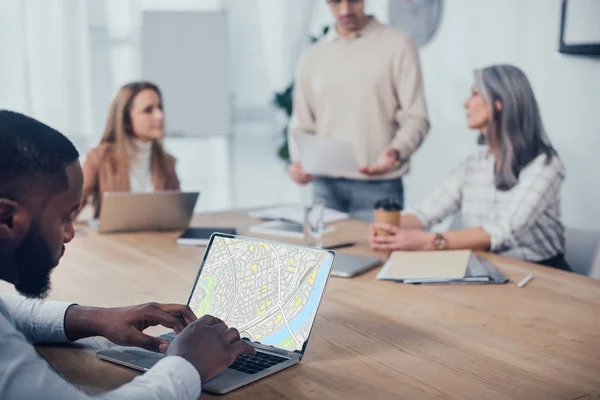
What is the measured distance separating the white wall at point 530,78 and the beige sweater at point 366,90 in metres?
0.73

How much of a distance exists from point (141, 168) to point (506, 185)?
1486 millimetres

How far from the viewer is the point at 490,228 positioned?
2.19 metres

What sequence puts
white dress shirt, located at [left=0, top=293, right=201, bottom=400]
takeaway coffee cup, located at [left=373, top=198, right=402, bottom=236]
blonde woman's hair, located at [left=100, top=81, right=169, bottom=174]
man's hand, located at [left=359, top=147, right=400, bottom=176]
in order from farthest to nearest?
man's hand, located at [left=359, top=147, right=400, bottom=176] → blonde woman's hair, located at [left=100, top=81, right=169, bottom=174] → takeaway coffee cup, located at [left=373, top=198, right=402, bottom=236] → white dress shirt, located at [left=0, top=293, right=201, bottom=400]

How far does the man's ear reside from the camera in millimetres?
949

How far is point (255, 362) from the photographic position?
121 centimetres

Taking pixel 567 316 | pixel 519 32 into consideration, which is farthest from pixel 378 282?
pixel 519 32

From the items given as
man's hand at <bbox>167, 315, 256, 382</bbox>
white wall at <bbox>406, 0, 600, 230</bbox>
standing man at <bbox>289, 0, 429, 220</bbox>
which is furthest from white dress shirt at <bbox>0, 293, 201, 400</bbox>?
white wall at <bbox>406, 0, 600, 230</bbox>

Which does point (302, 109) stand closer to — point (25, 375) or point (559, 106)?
point (559, 106)

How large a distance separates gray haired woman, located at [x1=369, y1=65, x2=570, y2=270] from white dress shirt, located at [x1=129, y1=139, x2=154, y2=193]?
113cm

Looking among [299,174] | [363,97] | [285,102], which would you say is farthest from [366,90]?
[285,102]

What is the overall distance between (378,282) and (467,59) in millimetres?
2485

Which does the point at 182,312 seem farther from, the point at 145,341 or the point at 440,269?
the point at 440,269

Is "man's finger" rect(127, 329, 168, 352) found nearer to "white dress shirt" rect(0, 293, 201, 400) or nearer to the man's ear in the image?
"white dress shirt" rect(0, 293, 201, 400)

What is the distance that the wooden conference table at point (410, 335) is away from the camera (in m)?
1.15
